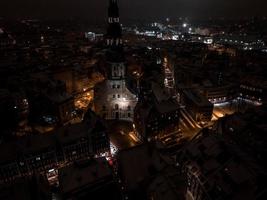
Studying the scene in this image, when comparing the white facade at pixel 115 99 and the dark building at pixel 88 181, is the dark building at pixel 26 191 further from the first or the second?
the white facade at pixel 115 99

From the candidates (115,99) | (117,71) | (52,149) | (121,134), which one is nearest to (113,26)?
(117,71)

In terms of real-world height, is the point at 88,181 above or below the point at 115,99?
below

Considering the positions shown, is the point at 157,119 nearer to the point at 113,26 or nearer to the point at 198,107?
the point at 198,107

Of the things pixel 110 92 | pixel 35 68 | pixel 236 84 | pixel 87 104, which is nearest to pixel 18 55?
pixel 35 68

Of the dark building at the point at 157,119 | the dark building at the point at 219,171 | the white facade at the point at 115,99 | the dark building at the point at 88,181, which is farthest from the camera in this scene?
the white facade at the point at 115,99

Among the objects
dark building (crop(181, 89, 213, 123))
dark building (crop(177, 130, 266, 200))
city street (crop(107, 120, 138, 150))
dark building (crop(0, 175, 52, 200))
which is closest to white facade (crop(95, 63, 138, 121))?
city street (crop(107, 120, 138, 150))

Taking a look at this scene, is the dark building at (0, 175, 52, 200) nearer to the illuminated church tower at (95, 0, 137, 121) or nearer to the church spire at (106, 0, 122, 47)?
the illuminated church tower at (95, 0, 137, 121)

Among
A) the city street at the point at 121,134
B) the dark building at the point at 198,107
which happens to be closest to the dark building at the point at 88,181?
the city street at the point at 121,134

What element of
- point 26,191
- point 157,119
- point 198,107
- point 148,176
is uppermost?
point 198,107
